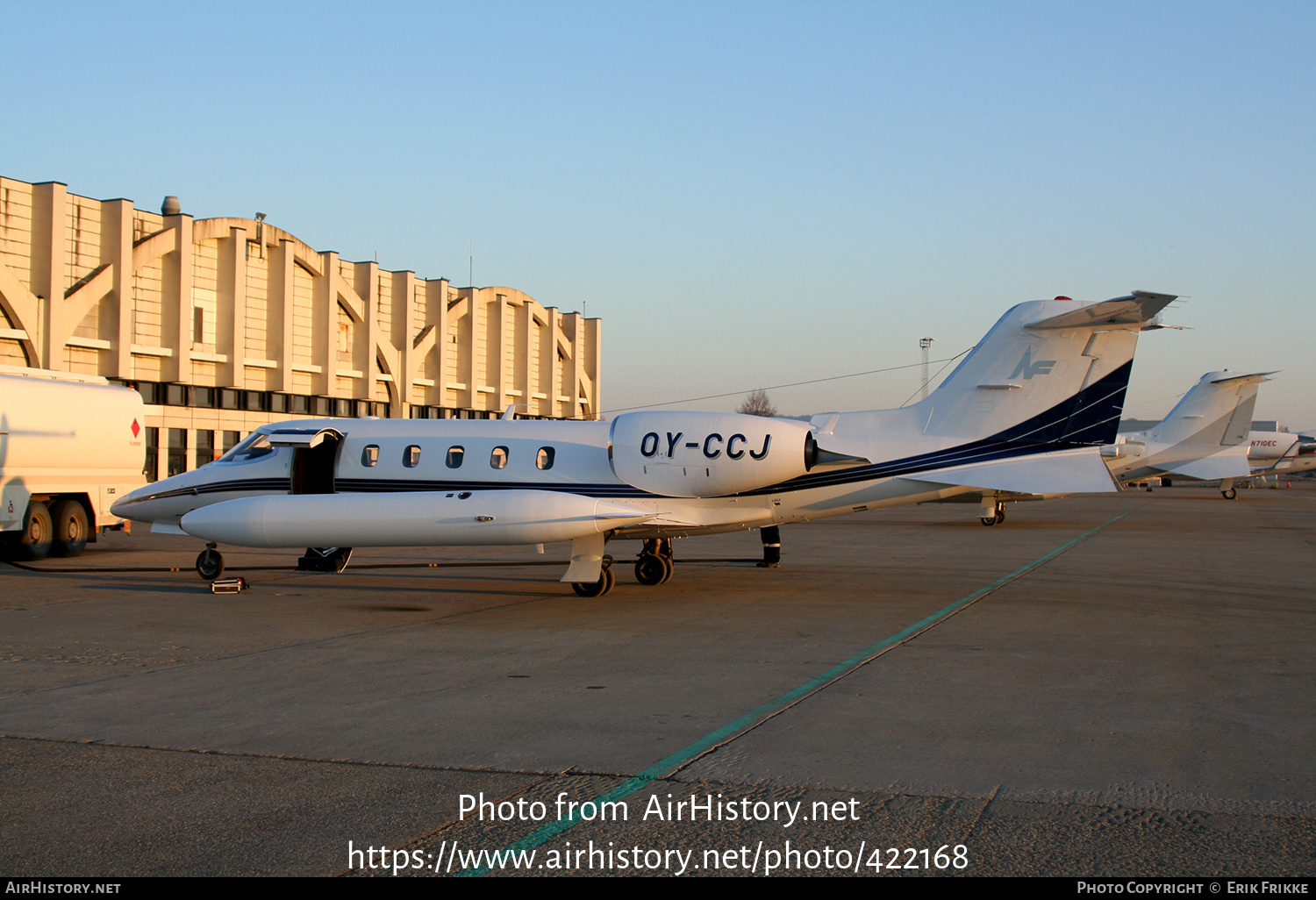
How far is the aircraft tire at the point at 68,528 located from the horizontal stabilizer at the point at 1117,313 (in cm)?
1886

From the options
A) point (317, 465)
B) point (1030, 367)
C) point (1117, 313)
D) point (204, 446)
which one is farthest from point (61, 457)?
point (1117, 313)

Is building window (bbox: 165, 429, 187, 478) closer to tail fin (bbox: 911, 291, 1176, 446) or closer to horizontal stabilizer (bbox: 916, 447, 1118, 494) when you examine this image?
tail fin (bbox: 911, 291, 1176, 446)

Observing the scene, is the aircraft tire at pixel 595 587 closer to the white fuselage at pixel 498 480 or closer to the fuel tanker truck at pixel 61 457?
the white fuselage at pixel 498 480

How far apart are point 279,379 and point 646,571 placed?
26.2m

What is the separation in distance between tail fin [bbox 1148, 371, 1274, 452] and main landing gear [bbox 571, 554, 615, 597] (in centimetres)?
3822

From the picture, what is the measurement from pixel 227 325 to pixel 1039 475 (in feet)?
101

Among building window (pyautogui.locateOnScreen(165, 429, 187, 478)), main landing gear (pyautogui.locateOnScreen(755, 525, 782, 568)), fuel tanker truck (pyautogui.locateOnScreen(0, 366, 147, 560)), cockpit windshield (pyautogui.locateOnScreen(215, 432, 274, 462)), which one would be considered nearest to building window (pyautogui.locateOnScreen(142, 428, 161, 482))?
building window (pyautogui.locateOnScreen(165, 429, 187, 478))

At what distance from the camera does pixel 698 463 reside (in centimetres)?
1523

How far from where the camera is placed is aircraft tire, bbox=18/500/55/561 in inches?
817

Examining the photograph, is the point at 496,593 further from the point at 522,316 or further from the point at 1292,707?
the point at 522,316

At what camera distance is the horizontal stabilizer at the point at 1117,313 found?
14.0m

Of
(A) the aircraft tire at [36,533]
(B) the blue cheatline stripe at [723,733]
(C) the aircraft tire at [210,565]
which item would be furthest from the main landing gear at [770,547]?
(A) the aircraft tire at [36,533]

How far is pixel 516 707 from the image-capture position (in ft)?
27.0
